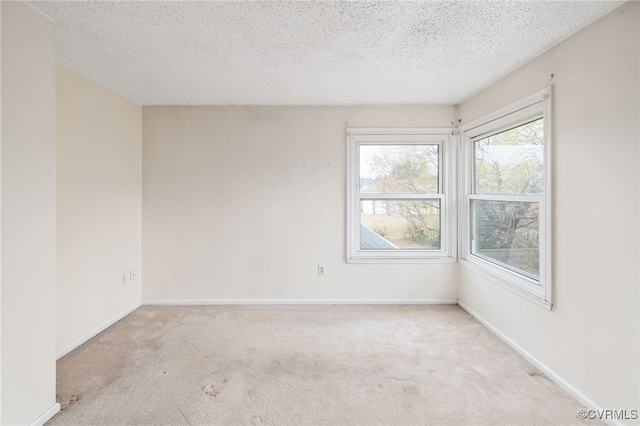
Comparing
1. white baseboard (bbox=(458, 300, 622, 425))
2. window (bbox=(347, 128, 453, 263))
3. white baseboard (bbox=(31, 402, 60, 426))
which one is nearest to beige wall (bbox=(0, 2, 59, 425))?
white baseboard (bbox=(31, 402, 60, 426))

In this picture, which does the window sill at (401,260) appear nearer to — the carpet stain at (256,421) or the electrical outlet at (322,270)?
the electrical outlet at (322,270)

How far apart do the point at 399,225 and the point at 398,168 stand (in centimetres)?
69

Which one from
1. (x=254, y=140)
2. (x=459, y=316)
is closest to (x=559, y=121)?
(x=459, y=316)

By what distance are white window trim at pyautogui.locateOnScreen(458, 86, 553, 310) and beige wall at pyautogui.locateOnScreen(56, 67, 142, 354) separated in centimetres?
370

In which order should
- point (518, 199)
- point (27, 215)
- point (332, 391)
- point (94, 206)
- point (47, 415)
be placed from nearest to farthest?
point (27, 215), point (47, 415), point (332, 391), point (518, 199), point (94, 206)

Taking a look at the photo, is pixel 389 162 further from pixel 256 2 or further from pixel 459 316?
pixel 256 2

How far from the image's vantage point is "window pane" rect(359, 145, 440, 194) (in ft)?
11.5

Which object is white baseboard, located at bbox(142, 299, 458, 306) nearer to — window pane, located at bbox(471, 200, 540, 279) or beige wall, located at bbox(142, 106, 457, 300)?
beige wall, located at bbox(142, 106, 457, 300)

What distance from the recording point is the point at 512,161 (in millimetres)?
2588

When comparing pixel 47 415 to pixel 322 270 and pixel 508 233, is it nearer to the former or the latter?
pixel 322 270

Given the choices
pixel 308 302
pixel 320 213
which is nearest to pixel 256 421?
pixel 308 302

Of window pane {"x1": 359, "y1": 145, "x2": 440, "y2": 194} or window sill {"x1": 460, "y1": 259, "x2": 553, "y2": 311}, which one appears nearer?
window sill {"x1": 460, "y1": 259, "x2": 553, "y2": 311}

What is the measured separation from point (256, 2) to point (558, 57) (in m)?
2.05

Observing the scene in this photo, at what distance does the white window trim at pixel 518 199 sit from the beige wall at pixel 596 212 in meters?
0.05
